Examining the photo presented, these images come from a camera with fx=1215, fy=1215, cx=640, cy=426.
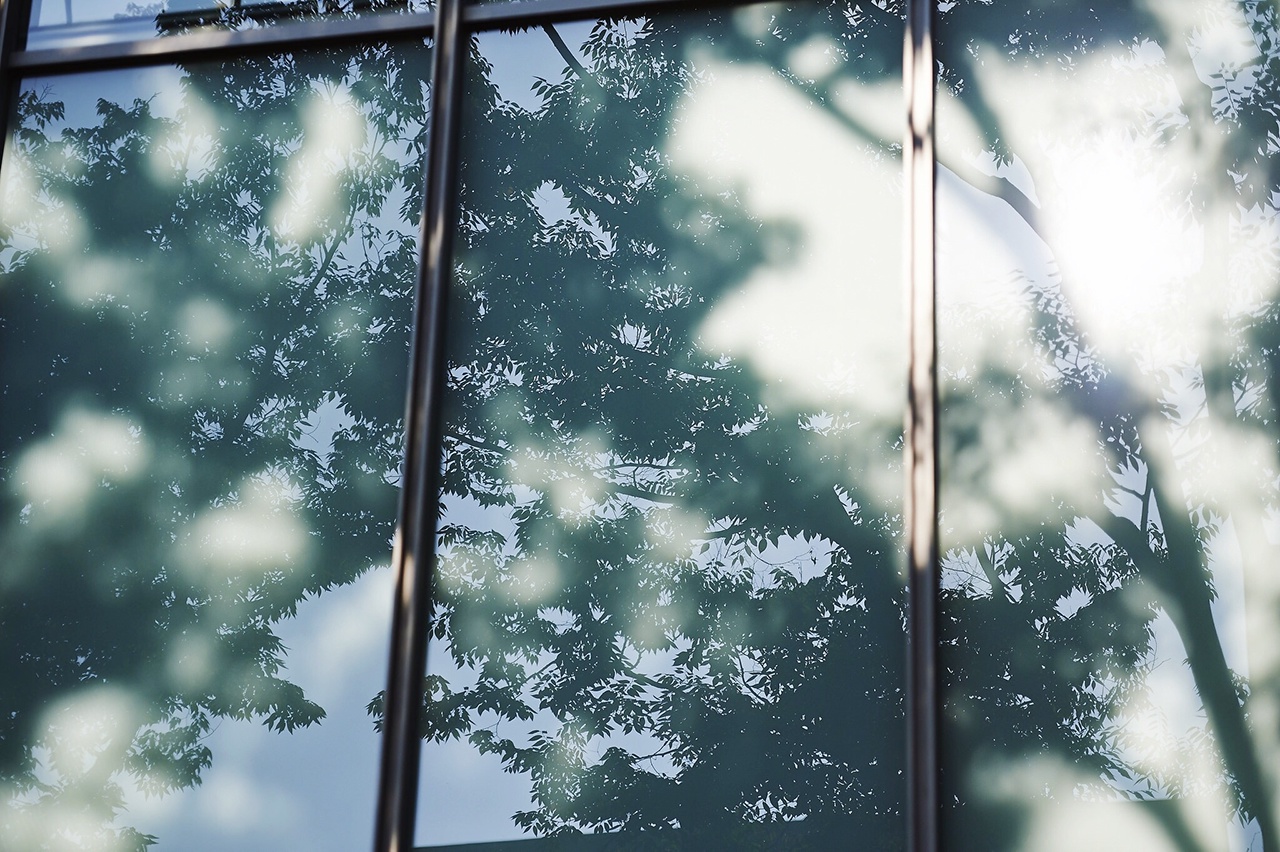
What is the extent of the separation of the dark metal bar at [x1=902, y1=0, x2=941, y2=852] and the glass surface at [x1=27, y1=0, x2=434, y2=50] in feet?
5.14

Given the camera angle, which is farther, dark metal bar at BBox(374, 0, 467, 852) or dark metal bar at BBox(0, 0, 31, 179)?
dark metal bar at BBox(0, 0, 31, 179)

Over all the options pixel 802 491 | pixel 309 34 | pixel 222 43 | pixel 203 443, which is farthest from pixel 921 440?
pixel 222 43

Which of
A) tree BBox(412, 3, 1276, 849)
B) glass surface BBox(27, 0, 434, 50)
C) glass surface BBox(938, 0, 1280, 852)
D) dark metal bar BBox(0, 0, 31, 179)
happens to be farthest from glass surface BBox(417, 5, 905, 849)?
dark metal bar BBox(0, 0, 31, 179)

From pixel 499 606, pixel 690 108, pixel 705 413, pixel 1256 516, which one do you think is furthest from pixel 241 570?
pixel 1256 516

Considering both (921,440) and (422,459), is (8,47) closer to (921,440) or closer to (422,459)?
(422,459)

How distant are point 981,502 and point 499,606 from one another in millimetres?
1347

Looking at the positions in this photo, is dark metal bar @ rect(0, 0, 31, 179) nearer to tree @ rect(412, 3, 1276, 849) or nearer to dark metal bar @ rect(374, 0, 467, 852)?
dark metal bar @ rect(374, 0, 467, 852)

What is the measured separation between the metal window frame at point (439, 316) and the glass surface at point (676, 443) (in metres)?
0.05

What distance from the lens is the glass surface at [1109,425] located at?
3031 millimetres

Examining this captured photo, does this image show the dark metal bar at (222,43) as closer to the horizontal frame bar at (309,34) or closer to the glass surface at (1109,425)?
the horizontal frame bar at (309,34)

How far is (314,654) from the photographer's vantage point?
137 inches

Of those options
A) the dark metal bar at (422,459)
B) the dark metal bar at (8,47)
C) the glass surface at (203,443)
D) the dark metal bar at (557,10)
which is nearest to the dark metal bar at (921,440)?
the dark metal bar at (557,10)

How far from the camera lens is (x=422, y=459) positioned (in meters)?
3.49

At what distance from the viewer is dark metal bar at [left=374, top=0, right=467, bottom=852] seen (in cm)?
332
